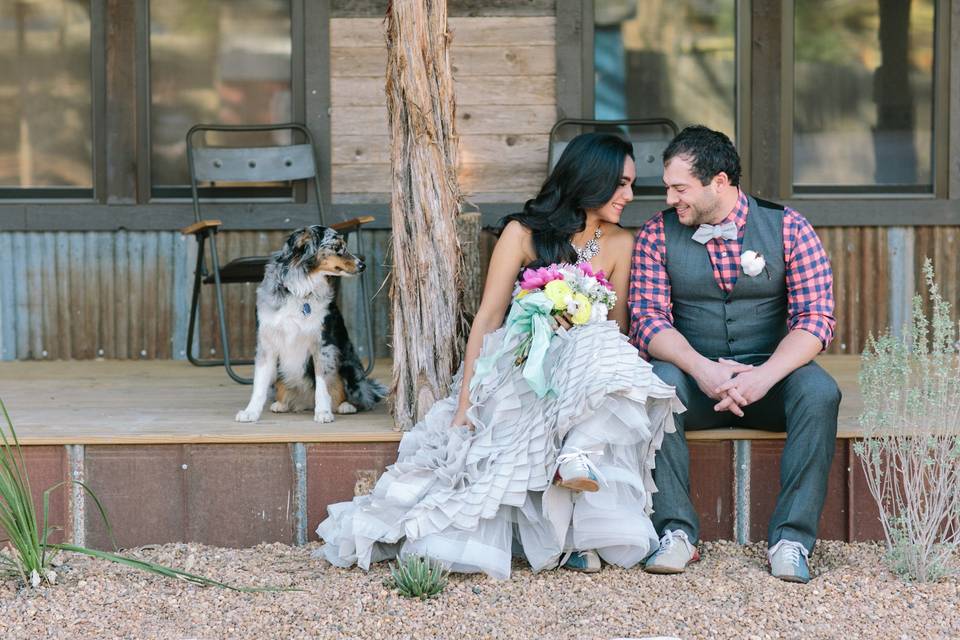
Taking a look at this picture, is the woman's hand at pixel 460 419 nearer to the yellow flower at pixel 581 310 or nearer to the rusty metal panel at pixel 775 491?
the yellow flower at pixel 581 310

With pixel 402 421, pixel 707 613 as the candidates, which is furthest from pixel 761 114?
pixel 707 613

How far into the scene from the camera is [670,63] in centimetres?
619

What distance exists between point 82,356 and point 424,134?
292cm

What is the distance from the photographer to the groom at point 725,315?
3562mm

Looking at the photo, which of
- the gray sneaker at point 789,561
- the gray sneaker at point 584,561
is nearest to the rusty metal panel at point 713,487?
the gray sneaker at point 789,561

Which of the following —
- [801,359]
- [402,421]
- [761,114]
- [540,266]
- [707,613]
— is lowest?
[707,613]

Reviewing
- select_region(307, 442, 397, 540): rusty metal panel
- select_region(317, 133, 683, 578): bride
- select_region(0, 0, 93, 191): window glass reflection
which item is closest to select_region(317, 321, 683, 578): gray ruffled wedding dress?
select_region(317, 133, 683, 578): bride

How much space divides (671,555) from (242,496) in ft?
4.55

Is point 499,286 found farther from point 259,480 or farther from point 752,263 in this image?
point 259,480

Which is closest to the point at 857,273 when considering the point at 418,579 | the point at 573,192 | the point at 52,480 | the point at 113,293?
the point at 573,192

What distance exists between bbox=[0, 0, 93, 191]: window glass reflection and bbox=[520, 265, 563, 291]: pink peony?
3.29m

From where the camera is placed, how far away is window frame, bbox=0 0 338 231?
5.98 m

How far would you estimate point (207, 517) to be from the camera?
3.88 meters

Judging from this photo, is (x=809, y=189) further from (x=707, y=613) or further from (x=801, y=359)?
(x=707, y=613)
